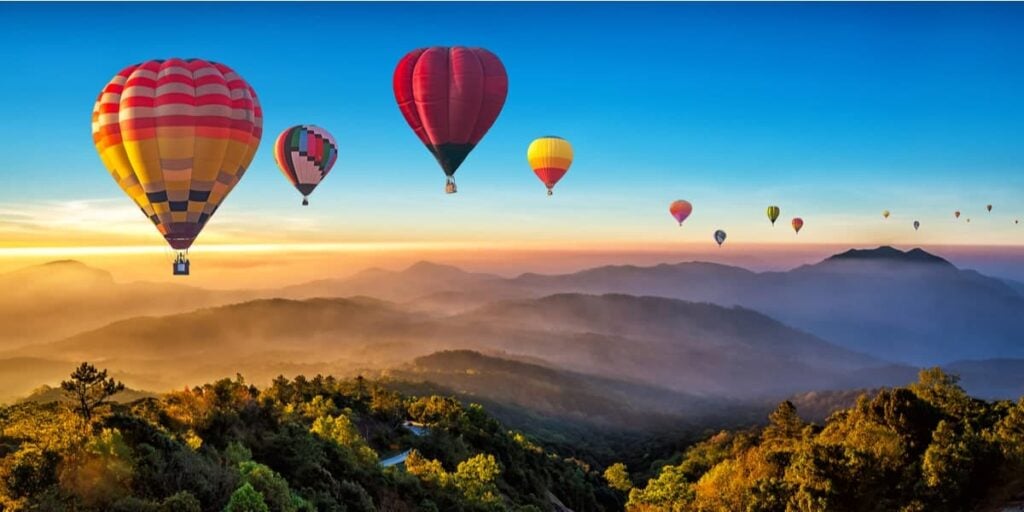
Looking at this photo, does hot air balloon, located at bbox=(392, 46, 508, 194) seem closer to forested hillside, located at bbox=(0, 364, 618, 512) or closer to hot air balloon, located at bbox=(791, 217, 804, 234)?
forested hillside, located at bbox=(0, 364, 618, 512)

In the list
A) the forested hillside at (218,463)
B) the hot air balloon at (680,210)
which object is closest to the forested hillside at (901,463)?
the forested hillside at (218,463)

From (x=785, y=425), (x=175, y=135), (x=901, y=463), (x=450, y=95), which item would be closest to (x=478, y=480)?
(x=901, y=463)

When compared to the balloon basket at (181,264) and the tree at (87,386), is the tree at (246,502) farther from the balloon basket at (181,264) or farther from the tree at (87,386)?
the balloon basket at (181,264)

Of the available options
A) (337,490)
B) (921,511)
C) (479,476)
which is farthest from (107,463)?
(921,511)

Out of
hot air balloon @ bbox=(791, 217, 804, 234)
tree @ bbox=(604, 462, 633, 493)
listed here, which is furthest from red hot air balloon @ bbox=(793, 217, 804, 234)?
tree @ bbox=(604, 462, 633, 493)

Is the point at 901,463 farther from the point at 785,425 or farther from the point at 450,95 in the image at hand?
the point at 450,95
